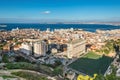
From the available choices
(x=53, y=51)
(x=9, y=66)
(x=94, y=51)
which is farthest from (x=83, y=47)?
(x=9, y=66)

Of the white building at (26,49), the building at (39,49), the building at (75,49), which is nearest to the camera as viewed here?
the building at (75,49)

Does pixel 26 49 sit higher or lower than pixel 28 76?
lower

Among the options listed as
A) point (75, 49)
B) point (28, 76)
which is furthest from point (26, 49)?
point (28, 76)

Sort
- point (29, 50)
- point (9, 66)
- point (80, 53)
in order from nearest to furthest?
point (9, 66), point (29, 50), point (80, 53)

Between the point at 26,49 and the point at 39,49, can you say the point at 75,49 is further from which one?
the point at 26,49

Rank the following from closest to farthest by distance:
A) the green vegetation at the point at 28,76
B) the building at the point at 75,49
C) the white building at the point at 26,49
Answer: the green vegetation at the point at 28,76, the building at the point at 75,49, the white building at the point at 26,49

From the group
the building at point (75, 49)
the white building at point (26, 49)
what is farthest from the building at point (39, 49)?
the building at point (75, 49)

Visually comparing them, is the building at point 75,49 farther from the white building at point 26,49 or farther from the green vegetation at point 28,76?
the green vegetation at point 28,76

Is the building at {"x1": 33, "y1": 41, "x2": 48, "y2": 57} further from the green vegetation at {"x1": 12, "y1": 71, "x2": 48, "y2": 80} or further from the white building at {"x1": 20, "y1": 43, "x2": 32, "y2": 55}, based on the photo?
the green vegetation at {"x1": 12, "y1": 71, "x2": 48, "y2": 80}

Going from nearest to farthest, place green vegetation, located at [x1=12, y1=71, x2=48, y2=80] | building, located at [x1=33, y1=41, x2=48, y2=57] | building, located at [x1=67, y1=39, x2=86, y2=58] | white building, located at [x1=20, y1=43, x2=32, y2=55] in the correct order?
green vegetation, located at [x1=12, y1=71, x2=48, y2=80] → building, located at [x1=67, y1=39, x2=86, y2=58] → white building, located at [x1=20, y1=43, x2=32, y2=55] → building, located at [x1=33, y1=41, x2=48, y2=57]

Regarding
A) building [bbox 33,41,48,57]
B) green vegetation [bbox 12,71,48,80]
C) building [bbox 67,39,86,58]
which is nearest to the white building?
building [bbox 33,41,48,57]

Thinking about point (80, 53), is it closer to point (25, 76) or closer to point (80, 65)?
point (80, 65)
